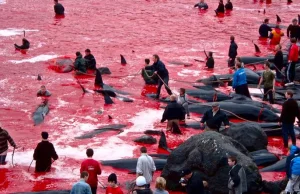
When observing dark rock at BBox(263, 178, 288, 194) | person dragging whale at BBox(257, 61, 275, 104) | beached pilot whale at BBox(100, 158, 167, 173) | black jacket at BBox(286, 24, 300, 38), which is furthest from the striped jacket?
black jacket at BBox(286, 24, 300, 38)

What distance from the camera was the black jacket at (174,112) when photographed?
838 inches

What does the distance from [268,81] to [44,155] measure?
10.5 metres

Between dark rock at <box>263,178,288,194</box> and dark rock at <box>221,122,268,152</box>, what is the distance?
2839 mm

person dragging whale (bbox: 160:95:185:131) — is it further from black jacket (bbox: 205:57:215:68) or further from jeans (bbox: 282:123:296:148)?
black jacket (bbox: 205:57:215:68)

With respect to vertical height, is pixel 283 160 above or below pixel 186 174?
below

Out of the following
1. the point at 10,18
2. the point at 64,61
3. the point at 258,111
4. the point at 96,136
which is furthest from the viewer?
the point at 10,18

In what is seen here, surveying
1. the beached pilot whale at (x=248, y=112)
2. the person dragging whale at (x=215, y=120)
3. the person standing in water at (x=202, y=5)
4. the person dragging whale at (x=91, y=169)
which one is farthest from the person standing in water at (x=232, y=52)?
the person standing in water at (x=202, y=5)

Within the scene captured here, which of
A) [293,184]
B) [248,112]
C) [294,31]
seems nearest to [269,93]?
[248,112]

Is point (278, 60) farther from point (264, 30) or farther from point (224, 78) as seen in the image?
point (264, 30)

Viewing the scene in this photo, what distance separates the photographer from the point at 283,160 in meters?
18.8

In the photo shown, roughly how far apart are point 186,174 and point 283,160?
549cm

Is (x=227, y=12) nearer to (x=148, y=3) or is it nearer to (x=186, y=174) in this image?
(x=148, y=3)

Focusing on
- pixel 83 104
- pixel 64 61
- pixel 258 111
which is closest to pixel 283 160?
pixel 258 111

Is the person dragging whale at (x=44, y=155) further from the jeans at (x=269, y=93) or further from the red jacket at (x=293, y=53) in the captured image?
the red jacket at (x=293, y=53)
